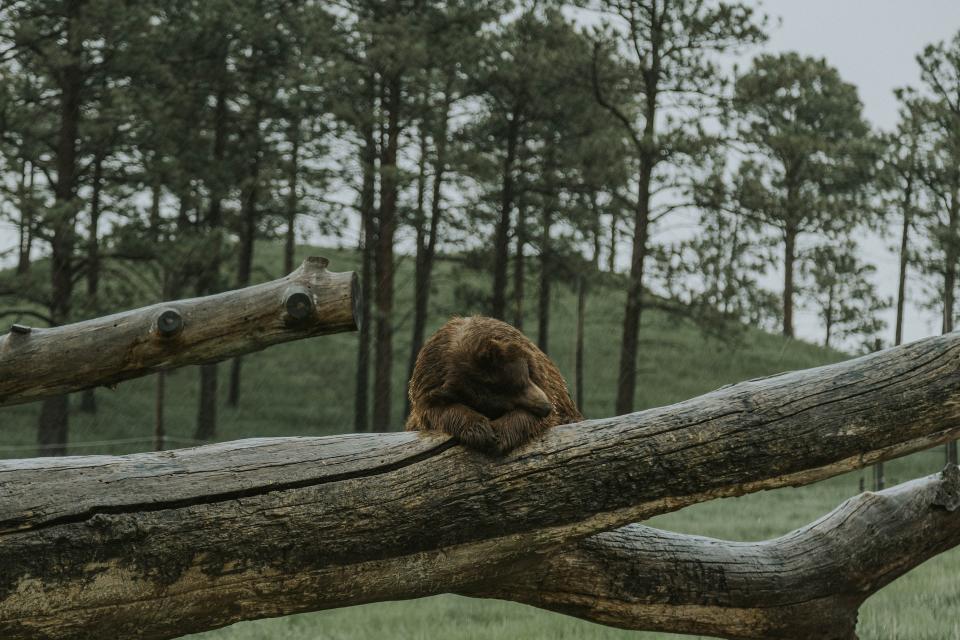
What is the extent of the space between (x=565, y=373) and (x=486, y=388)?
107 feet

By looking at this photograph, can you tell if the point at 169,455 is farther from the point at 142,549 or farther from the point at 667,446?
the point at 667,446

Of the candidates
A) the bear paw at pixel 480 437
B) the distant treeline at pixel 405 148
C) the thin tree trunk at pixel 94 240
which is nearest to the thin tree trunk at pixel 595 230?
the distant treeline at pixel 405 148

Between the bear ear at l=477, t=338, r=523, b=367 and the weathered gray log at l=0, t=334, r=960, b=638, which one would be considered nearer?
the weathered gray log at l=0, t=334, r=960, b=638

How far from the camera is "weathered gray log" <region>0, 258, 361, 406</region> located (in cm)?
405

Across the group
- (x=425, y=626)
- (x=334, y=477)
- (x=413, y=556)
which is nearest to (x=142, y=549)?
(x=334, y=477)

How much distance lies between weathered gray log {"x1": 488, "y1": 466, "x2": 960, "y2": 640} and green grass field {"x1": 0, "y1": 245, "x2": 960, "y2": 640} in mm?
2738

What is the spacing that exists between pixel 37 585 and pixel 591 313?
4057cm

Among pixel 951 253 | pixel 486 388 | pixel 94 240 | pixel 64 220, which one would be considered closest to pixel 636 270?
pixel 951 253

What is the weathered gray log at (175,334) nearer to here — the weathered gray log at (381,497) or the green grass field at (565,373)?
the weathered gray log at (381,497)

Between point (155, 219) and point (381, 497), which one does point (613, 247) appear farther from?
point (381, 497)

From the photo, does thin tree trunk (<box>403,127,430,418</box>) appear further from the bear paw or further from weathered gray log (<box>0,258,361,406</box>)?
the bear paw

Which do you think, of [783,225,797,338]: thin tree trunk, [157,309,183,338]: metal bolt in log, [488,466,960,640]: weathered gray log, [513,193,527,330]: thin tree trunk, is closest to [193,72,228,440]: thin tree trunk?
[513,193,527,330]: thin tree trunk

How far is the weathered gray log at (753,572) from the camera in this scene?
3531 mm

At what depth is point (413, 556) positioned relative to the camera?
10.1 feet
